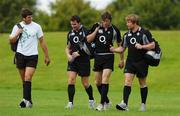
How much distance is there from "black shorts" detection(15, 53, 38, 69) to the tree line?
63.1 metres

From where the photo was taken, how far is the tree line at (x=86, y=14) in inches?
3253

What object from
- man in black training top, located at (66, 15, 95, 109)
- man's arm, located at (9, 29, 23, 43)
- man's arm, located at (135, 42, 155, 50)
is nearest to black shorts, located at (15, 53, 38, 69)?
man's arm, located at (9, 29, 23, 43)

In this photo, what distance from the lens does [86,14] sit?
8594cm

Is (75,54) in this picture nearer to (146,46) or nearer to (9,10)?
(146,46)

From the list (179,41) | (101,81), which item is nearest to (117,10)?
(179,41)

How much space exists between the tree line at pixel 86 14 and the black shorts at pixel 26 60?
63121mm

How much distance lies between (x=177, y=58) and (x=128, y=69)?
2572 cm

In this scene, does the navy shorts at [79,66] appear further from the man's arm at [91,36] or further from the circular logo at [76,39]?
the man's arm at [91,36]

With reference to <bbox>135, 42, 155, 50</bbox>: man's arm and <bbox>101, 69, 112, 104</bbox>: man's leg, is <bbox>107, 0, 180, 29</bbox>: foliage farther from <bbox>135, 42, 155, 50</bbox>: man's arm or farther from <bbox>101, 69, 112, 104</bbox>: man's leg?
<bbox>135, 42, 155, 50</bbox>: man's arm

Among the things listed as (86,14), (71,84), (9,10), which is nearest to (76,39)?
(71,84)

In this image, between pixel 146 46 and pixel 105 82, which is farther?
pixel 105 82

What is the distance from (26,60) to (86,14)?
69358 mm

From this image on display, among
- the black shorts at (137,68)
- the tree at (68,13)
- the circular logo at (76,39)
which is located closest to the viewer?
the black shorts at (137,68)

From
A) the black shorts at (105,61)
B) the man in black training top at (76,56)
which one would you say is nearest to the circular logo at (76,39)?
the man in black training top at (76,56)
